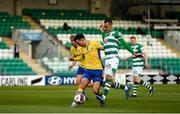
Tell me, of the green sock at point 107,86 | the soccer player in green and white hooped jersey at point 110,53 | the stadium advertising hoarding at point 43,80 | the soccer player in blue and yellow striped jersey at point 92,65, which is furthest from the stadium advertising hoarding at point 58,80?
the soccer player in blue and yellow striped jersey at point 92,65

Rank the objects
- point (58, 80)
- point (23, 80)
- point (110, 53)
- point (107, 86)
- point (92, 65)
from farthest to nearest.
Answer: point (58, 80) → point (23, 80) → point (110, 53) → point (107, 86) → point (92, 65)

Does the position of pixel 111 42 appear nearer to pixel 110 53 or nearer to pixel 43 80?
pixel 110 53

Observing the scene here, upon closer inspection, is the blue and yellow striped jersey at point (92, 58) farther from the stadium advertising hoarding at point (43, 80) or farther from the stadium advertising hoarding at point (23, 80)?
the stadium advertising hoarding at point (23, 80)

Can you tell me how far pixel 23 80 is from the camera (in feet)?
118

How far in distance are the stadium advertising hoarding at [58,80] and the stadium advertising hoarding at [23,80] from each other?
0.36 metres

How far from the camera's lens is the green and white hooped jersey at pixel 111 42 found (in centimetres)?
1856

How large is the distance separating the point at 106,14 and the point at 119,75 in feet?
52.2

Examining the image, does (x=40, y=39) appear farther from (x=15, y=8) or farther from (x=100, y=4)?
(x=100, y=4)

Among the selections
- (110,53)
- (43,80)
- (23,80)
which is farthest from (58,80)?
(110,53)

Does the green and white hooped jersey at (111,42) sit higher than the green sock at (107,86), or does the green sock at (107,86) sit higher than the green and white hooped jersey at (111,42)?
the green and white hooped jersey at (111,42)

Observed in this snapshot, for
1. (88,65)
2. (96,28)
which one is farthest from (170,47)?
(88,65)

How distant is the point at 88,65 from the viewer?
56.3 feet

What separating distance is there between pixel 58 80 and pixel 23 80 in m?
2.07

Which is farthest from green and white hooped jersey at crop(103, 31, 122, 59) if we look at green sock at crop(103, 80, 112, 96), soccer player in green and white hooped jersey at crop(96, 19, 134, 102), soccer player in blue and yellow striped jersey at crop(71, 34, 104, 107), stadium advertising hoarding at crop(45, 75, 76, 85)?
stadium advertising hoarding at crop(45, 75, 76, 85)
